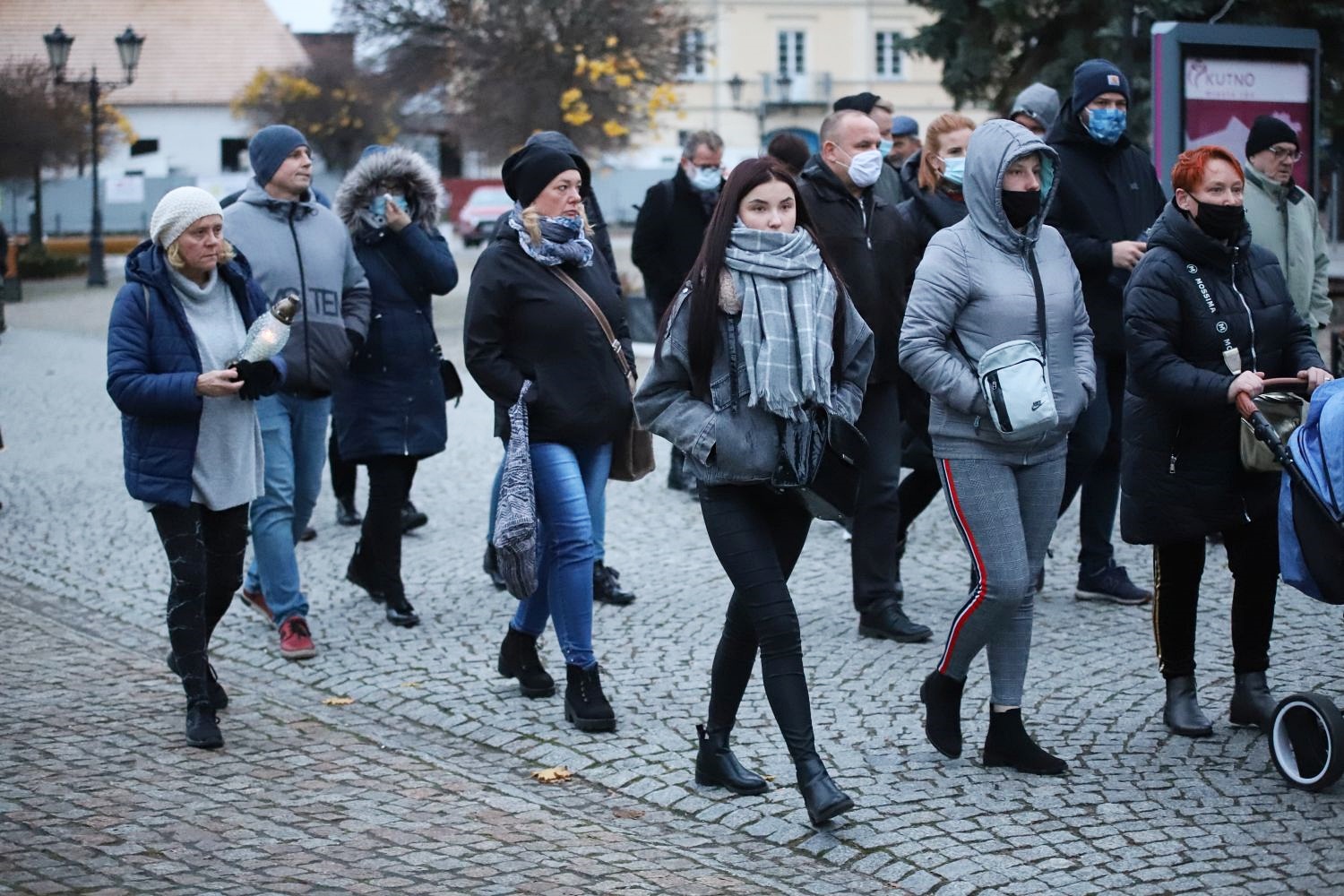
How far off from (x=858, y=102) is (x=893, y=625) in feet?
9.61

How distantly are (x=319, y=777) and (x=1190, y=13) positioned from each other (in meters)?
15.8

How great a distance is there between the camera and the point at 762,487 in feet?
17.4

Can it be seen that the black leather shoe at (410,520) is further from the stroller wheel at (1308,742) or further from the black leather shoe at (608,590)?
the stroller wheel at (1308,742)

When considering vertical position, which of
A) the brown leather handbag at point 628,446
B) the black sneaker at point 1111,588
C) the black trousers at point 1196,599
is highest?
the brown leather handbag at point 628,446

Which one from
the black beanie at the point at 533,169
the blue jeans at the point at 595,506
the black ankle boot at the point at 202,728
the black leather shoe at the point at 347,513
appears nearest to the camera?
the black ankle boot at the point at 202,728

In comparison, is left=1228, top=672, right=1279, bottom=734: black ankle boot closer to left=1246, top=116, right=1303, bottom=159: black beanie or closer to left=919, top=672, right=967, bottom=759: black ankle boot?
left=919, top=672, right=967, bottom=759: black ankle boot

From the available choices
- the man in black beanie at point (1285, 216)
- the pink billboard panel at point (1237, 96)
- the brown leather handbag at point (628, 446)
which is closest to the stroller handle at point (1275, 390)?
the man in black beanie at point (1285, 216)

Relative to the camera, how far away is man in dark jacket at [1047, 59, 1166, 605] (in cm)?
755

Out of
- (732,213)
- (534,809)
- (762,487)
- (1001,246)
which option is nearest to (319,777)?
(534,809)

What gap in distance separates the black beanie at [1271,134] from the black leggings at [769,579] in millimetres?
3259

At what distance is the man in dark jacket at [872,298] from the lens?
24.1 ft

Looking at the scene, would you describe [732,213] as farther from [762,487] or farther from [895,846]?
[895,846]

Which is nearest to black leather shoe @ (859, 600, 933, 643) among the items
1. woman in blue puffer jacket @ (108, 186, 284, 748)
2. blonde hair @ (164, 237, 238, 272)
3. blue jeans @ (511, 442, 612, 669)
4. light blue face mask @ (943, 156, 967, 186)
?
blue jeans @ (511, 442, 612, 669)

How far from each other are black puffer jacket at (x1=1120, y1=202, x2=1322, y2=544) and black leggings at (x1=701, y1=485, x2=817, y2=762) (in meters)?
1.22
